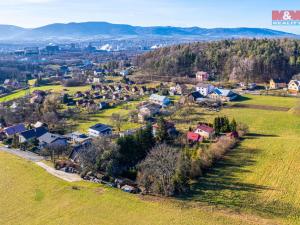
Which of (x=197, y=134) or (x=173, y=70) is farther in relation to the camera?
(x=173, y=70)

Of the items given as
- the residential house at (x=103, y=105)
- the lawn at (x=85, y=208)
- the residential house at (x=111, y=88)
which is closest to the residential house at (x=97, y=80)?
the residential house at (x=111, y=88)

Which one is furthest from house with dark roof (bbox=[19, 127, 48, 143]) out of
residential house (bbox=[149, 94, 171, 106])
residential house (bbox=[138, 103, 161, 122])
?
residential house (bbox=[149, 94, 171, 106])

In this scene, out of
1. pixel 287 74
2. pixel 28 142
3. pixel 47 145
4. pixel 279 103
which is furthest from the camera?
pixel 287 74

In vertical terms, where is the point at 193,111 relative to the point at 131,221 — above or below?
above

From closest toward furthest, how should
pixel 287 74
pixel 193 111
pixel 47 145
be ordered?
pixel 47 145 → pixel 193 111 → pixel 287 74

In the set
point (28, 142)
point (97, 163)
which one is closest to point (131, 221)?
point (97, 163)

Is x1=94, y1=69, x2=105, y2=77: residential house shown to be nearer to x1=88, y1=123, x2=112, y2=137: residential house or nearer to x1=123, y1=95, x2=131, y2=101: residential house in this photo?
x1=123, y1=95, x2=131, y2=101: residential house

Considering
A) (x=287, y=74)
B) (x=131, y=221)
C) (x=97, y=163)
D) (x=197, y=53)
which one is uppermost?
(x=197, y=53)

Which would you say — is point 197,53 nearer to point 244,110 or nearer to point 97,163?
point 244,110
